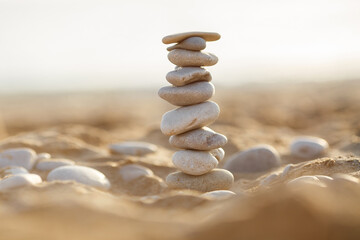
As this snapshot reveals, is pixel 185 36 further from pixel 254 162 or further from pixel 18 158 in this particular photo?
pixel 18 158

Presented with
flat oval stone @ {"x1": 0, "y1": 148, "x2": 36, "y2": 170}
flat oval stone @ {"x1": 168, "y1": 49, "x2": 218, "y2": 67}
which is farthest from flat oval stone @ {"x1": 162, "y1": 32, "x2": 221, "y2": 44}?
flat oval stone @ {"x1": 0, "y1": 148, "x2": 36, "y2": 170}

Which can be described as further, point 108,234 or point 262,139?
point 262,139

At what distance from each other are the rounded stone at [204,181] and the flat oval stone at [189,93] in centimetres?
84

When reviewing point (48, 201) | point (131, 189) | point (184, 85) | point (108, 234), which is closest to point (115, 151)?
point (131, 189)

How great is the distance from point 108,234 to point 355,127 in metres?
8.53

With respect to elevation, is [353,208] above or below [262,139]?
below

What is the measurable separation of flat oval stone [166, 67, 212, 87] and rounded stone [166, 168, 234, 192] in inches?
42.0

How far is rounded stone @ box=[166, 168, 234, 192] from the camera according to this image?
444cm

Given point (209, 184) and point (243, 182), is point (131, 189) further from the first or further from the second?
point (243, 182)

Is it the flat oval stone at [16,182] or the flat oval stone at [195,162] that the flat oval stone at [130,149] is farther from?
the flat oval stone at [16,182]

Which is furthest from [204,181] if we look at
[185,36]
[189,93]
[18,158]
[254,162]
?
[18,158]

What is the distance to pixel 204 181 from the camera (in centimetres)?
446

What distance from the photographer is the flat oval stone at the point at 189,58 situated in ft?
14.5

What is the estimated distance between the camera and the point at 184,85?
4547mm
